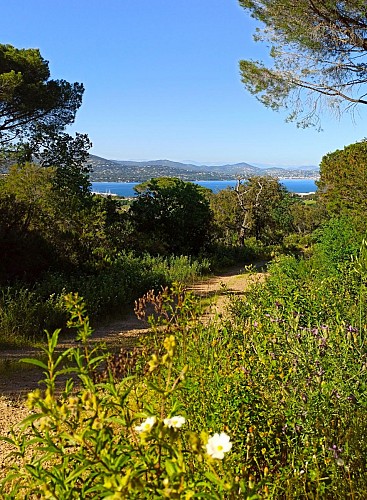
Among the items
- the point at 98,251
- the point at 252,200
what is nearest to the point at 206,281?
the point at 98,251

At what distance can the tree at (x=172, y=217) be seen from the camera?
1434 cm

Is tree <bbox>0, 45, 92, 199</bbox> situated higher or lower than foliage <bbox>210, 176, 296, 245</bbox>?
higher

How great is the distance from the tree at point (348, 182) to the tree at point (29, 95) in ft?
30.6

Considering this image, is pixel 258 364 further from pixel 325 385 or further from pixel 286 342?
pixel 325 385

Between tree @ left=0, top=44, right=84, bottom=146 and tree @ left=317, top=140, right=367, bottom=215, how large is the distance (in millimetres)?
9320

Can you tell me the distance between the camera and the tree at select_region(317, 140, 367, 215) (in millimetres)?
13283

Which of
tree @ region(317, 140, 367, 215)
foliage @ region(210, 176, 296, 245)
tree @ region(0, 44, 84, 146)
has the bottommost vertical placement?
foliage @ region(210, 176, 296, 245)

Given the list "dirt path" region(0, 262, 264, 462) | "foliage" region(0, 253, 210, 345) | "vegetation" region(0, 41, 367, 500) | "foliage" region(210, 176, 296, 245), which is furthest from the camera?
"foliage" region(210, 176, 296, 245)

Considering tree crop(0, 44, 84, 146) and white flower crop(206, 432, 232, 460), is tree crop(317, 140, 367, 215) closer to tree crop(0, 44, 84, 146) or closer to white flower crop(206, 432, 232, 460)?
tree crop(0, 44, 84, 146)

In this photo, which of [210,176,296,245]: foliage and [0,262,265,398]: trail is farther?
[210,176,296,245]: foliage

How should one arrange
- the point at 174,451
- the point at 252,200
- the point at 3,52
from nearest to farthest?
the point at 174,451, the point at 3,52, the point at 252,200

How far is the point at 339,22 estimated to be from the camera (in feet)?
27.1

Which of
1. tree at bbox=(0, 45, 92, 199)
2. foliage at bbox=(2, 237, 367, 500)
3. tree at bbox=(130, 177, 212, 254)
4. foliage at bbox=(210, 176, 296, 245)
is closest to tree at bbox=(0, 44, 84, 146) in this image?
tree at bbox=(0, 45, 92, 199)

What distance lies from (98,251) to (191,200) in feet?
17.0
